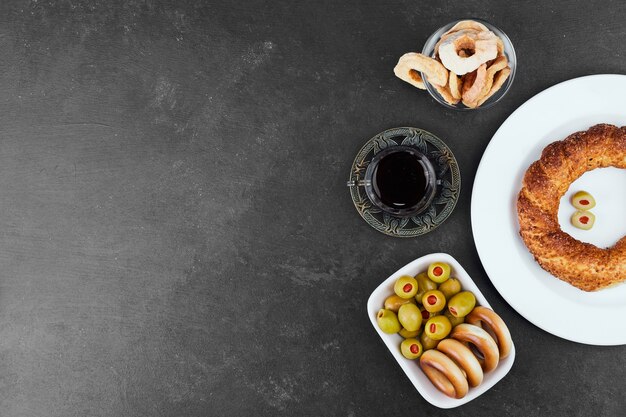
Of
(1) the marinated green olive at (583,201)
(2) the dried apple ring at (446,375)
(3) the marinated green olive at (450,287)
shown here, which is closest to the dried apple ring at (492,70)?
(1) the marinated green olive at (583,201)

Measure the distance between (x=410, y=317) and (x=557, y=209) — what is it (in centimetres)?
55

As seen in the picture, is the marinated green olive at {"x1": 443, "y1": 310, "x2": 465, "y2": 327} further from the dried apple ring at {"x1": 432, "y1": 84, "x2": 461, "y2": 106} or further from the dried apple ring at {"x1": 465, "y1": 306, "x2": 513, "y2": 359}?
the dried apple ring at {"x1": 432, "y1": 84, "x2": 461, "y2": 106}

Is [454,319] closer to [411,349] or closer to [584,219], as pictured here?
[411,349]

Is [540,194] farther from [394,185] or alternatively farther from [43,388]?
[43,388]

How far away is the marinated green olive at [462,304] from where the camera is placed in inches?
57.0

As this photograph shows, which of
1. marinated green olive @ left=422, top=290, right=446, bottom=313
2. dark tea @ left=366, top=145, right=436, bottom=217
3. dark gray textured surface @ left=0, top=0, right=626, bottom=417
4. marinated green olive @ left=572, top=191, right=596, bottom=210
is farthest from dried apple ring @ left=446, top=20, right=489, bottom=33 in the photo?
marinated green olive @ left=422, top=290, right=446, bottom=313

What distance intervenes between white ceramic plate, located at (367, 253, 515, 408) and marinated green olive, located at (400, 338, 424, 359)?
0.05 ft

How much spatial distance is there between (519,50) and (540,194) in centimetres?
47

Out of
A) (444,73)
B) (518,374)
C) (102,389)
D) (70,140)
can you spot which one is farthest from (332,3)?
(102,389)

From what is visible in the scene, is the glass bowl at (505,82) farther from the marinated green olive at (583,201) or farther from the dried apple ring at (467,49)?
the marinated green olive at (583,201)

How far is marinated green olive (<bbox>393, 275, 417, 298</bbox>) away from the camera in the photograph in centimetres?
147

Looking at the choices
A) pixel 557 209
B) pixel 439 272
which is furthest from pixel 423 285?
pixel 557 209

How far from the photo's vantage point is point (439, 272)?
58.1 inches

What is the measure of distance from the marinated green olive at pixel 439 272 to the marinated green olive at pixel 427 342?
157mm
